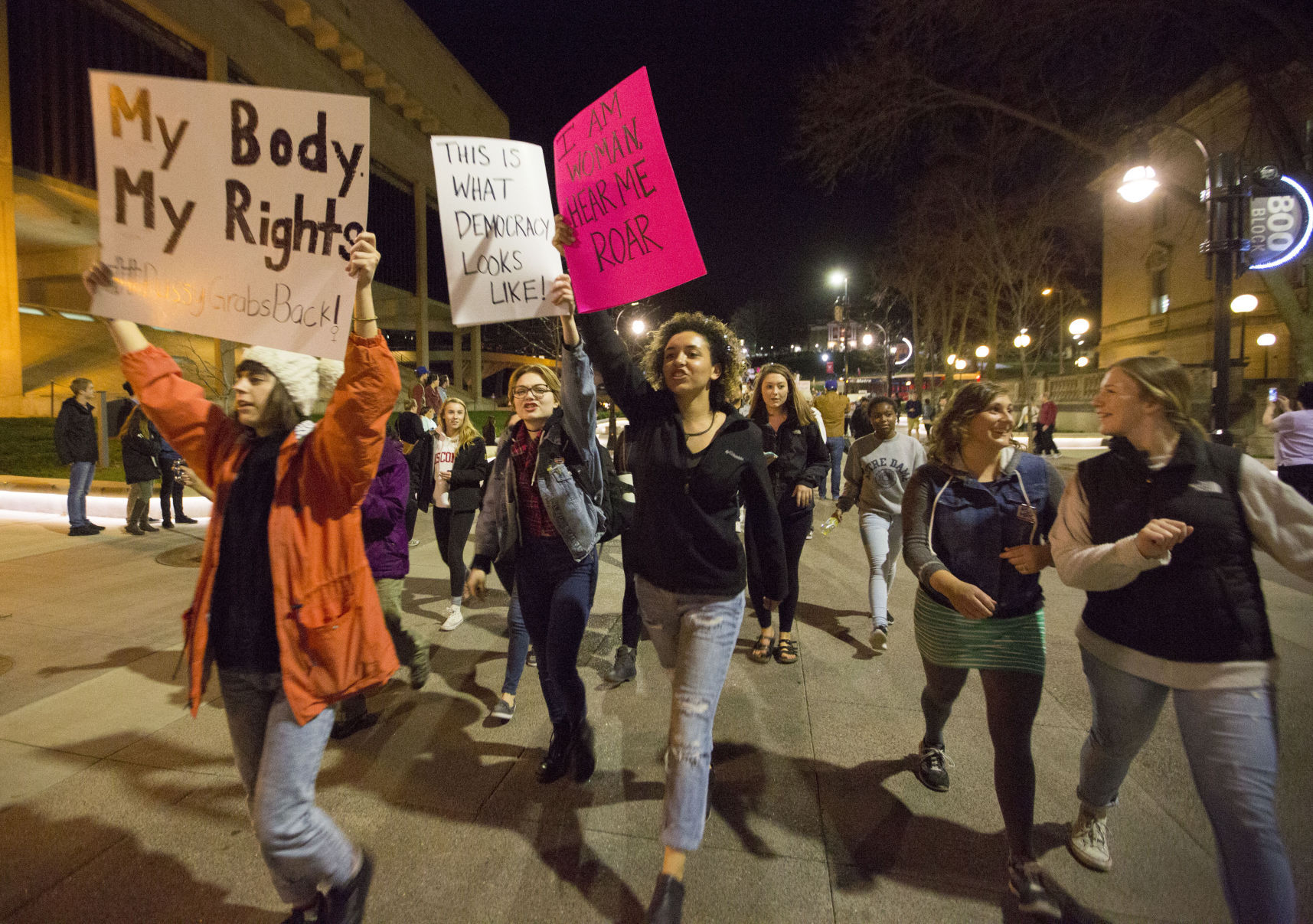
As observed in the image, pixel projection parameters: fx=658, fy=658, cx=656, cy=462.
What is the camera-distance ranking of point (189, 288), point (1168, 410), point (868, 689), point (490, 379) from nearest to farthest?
point (1168, 410) < point (189, 288) < point (868, 689) < point (490, 379)

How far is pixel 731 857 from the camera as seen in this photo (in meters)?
2.59

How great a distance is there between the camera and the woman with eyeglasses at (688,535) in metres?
2.28

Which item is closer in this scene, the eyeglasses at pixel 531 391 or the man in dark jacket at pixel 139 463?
the eyeglasses at pixel 531 391

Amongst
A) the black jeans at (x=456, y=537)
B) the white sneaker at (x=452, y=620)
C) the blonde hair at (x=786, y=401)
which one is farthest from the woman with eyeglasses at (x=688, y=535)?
the white sneaker at (x=452, y=620)

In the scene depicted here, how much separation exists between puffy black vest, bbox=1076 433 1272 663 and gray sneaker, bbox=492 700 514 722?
2920 millimetres

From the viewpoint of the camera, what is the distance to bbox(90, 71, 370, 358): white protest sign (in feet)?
8.02

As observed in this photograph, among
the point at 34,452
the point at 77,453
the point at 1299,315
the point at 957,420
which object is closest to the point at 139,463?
the point at 77,453

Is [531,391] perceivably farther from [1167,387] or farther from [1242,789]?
[1242,789]

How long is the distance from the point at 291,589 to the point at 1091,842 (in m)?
3.07

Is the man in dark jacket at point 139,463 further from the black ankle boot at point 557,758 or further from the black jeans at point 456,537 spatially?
the black ankle boot at point 557,758

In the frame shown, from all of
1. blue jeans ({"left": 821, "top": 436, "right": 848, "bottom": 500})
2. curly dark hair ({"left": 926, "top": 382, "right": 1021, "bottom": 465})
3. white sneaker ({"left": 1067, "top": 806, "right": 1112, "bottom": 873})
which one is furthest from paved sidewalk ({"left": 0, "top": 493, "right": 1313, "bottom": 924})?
blue jeans ({"left": 821, "top": 436, "right": 848, "bottom": 500})

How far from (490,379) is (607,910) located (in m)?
62.6

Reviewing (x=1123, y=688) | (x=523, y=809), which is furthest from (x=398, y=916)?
(x=1123, y=688)

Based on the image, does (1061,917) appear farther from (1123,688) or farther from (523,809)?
(523,809)
